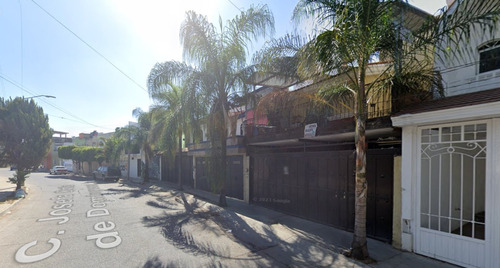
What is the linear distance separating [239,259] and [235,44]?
7608mm

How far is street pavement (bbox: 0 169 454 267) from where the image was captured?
4996 mm

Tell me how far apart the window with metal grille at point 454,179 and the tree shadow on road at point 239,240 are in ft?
7.24

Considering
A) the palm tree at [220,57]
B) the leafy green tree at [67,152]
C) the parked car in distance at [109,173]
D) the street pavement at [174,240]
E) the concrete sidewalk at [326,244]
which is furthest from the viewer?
the leafy green tree at [67,152]

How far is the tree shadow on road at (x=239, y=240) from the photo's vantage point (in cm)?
519

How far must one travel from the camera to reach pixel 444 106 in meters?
4.48

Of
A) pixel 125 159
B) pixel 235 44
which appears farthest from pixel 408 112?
pixel 125 159

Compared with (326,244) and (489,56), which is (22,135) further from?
(489,56)

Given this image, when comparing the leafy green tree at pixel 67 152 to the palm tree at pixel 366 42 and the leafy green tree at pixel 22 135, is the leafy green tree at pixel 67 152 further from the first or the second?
the palm tree at pixel 366 42

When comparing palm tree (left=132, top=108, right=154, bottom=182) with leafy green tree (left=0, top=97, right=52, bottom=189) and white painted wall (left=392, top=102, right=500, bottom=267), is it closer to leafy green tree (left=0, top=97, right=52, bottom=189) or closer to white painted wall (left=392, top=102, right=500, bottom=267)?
leafy green tree (left=0, top=97, right=52, bottom=189)

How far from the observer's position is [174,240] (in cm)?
633

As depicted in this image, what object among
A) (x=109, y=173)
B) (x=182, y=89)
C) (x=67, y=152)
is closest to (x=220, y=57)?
(x=182, y=89)

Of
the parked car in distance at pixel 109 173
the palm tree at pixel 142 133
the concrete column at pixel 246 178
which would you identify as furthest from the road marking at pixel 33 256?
the parked car in distance at pixel 109 173

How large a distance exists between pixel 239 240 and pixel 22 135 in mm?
17474

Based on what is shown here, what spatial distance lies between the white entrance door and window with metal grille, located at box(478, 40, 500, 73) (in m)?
1.81
